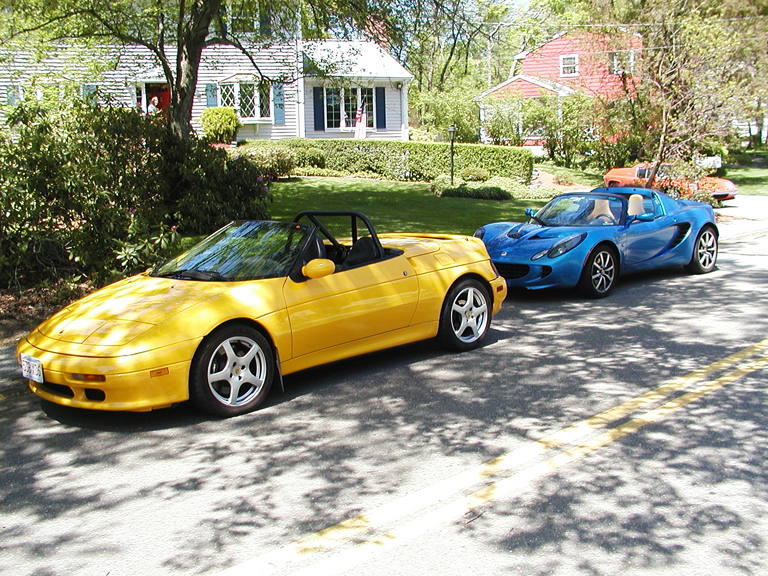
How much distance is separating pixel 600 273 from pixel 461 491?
19.7 ft

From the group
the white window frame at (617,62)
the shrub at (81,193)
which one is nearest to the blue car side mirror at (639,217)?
the shrub at (81,193)

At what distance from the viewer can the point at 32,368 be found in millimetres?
5246

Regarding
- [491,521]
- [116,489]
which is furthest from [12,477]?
[491,521]

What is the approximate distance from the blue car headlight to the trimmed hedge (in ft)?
60.7


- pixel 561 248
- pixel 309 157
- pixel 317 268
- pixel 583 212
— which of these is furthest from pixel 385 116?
pixel 317 268

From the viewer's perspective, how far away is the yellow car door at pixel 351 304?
A: 5805 mm

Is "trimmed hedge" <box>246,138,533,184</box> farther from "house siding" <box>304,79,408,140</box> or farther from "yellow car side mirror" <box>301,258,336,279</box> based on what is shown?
"yellow car side mirror" <box>301,258,336,279</box>

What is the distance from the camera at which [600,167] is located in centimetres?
3325

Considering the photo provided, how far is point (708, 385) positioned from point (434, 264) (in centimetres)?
243

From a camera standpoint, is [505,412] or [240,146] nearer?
[505,412]

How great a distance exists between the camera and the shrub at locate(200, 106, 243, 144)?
28.8 metres

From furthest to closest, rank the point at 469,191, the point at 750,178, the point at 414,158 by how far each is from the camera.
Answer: the point at 750,178, the point at 414,158, the point at 469,191

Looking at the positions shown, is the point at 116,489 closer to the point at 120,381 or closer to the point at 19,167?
the point at 120,381

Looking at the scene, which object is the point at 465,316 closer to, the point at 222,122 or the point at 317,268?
the point at 317,268
